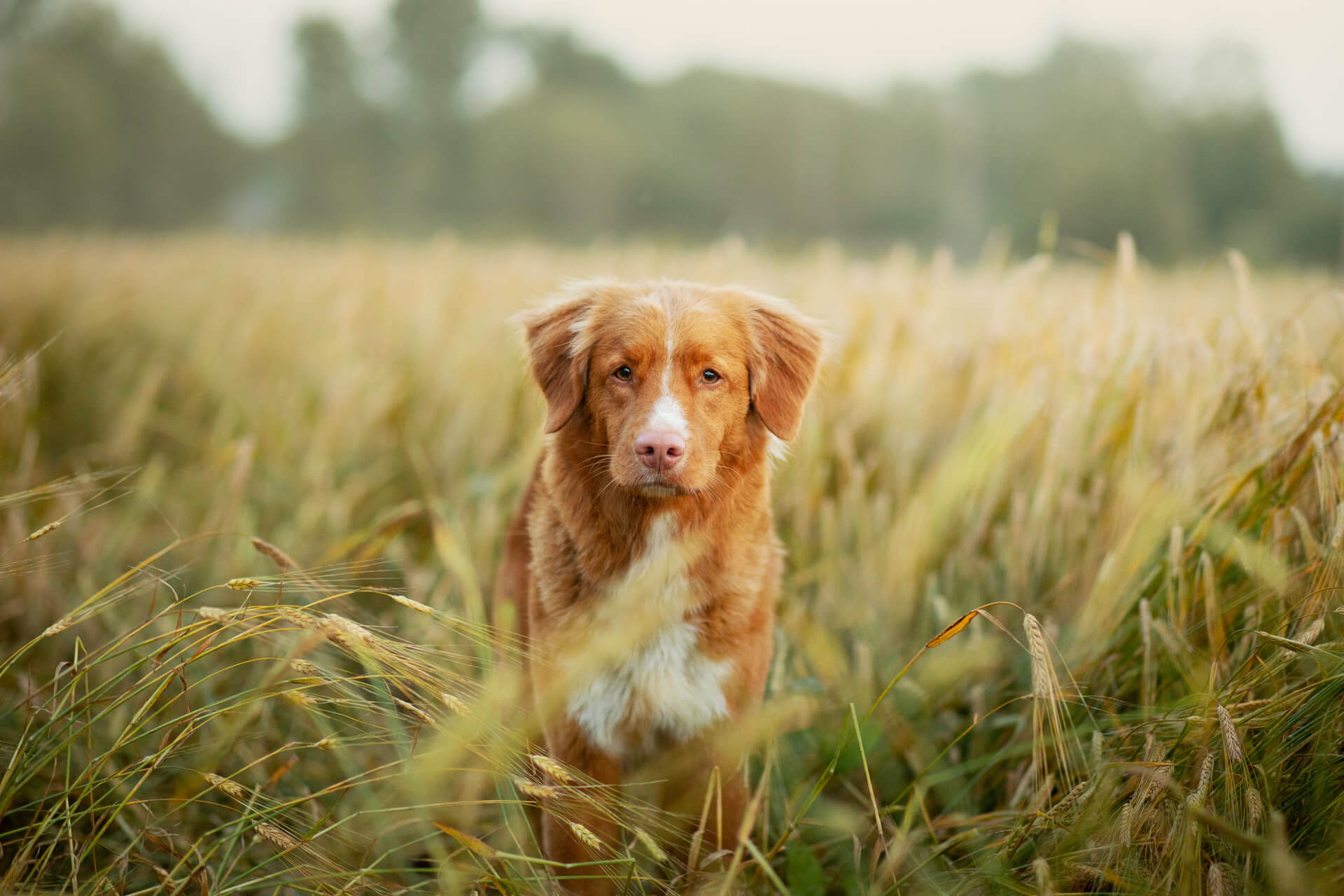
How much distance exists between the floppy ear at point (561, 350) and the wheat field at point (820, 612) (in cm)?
39

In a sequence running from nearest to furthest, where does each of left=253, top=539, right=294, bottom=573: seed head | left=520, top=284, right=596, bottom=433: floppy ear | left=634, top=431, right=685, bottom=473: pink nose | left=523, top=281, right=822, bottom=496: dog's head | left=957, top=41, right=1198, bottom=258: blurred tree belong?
left=253, top=539, right=294, bottom=573: seed head
left=634, top=431, right=685, bottom=473: pink nose
left=523, top=281, right=822, bottom=496: dog's head
left=520, top=284, right=596, bottom=433: floppy ear
left=957, top=41, right=1198, bottom=258: blurred tree

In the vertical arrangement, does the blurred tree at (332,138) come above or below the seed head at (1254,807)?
above

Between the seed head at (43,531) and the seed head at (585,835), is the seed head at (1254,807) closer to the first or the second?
the seed head at (585,835)

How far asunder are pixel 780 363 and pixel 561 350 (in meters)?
0.74

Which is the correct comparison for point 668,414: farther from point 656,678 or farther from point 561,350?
point 656,678

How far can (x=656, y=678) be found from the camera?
7.56ft

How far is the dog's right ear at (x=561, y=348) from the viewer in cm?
249

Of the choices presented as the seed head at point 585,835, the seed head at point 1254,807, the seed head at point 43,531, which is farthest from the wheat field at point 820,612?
the seed head at point 43,531

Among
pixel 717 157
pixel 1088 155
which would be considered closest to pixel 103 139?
pixel 717 157

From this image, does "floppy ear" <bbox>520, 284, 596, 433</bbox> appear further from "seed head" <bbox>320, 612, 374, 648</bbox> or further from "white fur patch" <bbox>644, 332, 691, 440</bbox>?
"seed head" <bbox>320, 612, 374, 648</bbox>

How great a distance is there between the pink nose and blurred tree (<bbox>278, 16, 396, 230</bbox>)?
1259 centimetres

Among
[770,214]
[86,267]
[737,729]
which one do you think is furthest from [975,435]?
[770,214]

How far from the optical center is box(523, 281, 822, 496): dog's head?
2.21m

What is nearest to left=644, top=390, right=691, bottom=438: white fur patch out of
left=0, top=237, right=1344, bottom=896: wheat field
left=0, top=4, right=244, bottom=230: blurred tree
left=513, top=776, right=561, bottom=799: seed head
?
left=0, top=237, right=1344, bottom=896: wheat field
